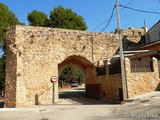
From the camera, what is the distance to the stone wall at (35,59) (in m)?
15.3

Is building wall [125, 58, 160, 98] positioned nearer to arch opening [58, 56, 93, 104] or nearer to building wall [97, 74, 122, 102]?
building wall [97, 74, 122, 102]

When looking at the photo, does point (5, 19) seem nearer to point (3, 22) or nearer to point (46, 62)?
point (3, 22)

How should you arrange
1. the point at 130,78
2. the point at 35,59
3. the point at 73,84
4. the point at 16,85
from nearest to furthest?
the point at 130,78, the point at 16,85, the point at 35,59, the point at 73,84

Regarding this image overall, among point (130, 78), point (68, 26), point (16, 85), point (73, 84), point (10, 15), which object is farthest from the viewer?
point (73, 84)

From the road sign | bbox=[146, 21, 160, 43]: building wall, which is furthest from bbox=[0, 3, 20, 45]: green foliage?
bbox=[146, 21, 160, 43]: building wall

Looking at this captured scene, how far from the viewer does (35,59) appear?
16094 millimetres

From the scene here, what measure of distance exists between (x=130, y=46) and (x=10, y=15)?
18.2 meters

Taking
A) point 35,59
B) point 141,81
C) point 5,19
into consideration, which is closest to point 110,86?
point 141,81

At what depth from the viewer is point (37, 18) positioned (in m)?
36.7

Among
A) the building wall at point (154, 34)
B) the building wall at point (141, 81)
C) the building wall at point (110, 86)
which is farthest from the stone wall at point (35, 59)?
the building wall at point (154, 34)

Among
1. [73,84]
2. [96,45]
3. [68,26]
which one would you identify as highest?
[68,26]

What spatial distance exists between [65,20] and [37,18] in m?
4.91

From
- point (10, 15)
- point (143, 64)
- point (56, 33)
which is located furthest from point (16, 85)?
point (10, 15)

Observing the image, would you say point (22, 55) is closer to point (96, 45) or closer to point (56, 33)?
point (56, 33)
